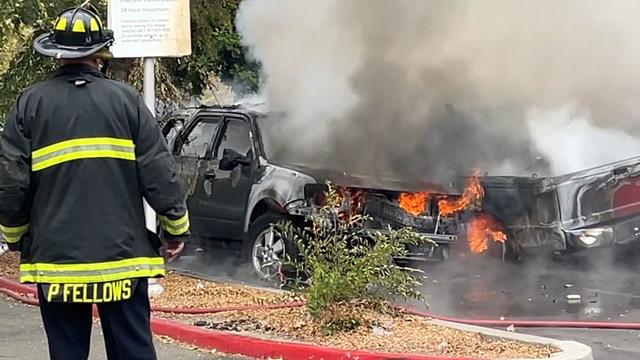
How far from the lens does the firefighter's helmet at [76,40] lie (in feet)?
13.5

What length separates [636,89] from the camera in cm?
1062

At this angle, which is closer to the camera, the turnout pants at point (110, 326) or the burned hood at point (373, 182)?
the turnout pants at point (110, 326)

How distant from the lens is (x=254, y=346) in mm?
6406

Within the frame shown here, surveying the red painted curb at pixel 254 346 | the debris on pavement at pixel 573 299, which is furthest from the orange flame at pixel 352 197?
the red painted curb at pixel 254 346

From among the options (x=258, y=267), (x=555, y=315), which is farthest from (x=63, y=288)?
(x=258, y=267)

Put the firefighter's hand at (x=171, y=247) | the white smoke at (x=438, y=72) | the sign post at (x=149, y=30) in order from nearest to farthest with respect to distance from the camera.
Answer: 1. the firefighter's hand at (x=171, y=247)
2. the sign post at (x=149, y=30)
3. the white smoke at (x=438, y=72)

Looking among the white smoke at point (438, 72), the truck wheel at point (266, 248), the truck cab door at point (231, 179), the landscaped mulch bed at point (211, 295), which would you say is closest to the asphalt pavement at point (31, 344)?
the landscaped mulch bed at point (211, 295)

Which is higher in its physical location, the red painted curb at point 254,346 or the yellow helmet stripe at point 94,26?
the yellow helmet stripe at point 94,26

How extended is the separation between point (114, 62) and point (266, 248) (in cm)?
222

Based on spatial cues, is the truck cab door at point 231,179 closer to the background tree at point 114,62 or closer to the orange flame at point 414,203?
the background tree at point 114,62

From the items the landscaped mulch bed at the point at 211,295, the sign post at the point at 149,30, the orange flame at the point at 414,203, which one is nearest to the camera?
the landscaped mulch bed at the point at 211,295

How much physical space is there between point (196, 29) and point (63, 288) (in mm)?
6152

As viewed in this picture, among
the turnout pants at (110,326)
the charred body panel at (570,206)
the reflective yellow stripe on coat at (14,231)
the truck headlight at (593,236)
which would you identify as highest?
the reflective yellow stripe on coat at (14,231)

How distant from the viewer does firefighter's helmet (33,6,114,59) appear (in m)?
4.12
